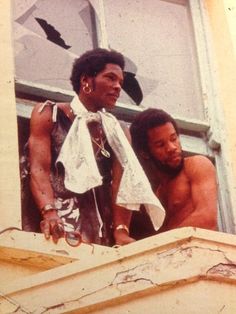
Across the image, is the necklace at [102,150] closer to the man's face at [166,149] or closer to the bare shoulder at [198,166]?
the man's face at [166,149]

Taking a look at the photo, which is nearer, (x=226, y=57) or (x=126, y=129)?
(x=126, y=129)

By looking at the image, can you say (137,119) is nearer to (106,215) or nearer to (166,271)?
(106,215)

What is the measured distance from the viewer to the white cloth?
5098 mm

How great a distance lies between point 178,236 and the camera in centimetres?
396

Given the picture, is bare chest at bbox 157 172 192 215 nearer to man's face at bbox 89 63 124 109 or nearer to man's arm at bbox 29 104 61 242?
man's face at bbox 89 63 124 109

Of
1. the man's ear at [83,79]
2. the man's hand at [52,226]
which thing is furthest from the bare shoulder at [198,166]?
the man's hand at [52,226]

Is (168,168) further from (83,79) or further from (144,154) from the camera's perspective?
(83,79)

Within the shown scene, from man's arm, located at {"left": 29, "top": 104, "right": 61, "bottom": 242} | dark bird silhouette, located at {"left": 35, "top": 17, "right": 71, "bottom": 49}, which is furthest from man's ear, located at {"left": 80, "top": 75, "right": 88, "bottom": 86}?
dark bird silhouette, located at {"left": 35, "top": 17, "right": 71, "bottom": 49}

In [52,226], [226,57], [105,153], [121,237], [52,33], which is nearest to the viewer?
[52,226]

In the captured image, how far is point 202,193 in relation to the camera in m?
5.20

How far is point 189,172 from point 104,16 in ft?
4.60

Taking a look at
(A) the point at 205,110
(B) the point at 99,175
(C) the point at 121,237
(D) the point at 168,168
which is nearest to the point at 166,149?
(D) the point at 168,168

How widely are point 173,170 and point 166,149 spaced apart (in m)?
0.13

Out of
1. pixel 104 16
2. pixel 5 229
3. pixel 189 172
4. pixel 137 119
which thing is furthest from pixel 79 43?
pixel 5 229
